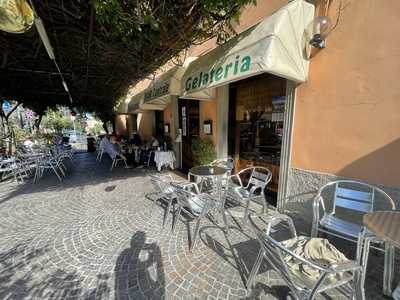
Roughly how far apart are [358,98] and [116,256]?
3.86 metres

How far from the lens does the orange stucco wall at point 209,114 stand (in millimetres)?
5194

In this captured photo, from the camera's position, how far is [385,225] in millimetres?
1527

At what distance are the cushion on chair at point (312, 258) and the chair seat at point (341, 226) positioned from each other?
55 centimetres

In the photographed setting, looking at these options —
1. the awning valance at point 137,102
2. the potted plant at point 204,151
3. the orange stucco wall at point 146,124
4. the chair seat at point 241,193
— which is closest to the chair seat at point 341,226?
the chair seat at point 241,193

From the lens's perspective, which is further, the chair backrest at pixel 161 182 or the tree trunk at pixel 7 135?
the tree trunk at pixel 7 135

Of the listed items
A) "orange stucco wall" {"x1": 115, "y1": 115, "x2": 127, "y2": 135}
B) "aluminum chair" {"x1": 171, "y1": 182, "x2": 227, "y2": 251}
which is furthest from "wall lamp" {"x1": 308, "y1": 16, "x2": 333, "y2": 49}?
"orange stucco wall" {"x1": 115, "y1": 115, "x2": 127, "y2": 135}

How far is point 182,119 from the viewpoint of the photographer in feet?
23.5

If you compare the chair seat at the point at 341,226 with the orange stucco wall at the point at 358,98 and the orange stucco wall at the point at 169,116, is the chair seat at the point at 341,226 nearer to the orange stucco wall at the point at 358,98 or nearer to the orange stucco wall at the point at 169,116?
the orange stucco wall at the point at 358,98

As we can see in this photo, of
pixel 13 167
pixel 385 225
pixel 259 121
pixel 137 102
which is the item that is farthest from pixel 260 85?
pixel 13 167

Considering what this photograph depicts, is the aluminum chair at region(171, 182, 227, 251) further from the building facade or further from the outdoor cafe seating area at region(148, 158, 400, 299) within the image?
the building facade

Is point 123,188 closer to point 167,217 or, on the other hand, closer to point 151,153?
point 167,217

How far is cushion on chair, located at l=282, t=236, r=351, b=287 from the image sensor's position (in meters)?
1.41

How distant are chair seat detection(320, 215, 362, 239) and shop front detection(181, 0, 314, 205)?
3.61 feet

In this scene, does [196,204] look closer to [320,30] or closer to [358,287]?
[358,287]
